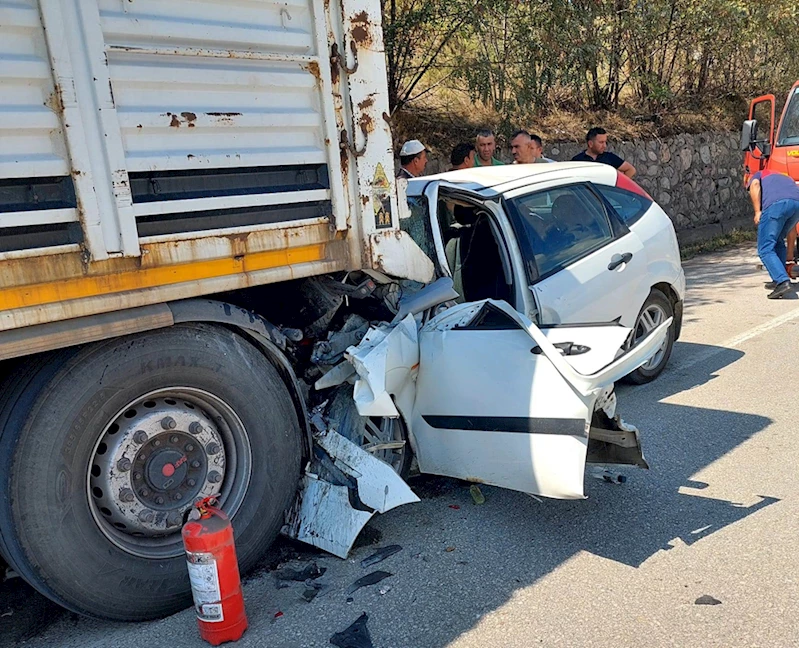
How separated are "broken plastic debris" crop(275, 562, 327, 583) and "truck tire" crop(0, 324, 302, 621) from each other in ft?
0.44

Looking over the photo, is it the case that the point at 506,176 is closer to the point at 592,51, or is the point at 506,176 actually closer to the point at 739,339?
the point at 739,339

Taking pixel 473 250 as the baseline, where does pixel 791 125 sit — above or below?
above

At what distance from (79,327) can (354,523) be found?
1.48m

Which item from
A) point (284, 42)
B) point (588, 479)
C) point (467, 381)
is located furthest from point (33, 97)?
point (588, 479)

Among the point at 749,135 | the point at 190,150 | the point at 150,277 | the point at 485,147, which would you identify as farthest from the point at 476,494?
the point at 749,135

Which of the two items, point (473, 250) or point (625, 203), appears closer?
point (473, 250)

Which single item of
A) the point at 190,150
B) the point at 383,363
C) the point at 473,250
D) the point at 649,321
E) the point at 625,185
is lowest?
the point at 649,321

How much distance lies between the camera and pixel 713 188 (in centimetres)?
1470

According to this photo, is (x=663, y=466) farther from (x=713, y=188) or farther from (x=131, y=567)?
(x=713, y=188)

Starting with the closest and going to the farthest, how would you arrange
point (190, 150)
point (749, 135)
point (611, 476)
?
point (190, 150), point (611, 476), point (749, 135)

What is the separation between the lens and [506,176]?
505 cm

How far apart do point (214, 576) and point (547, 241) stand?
2945mm

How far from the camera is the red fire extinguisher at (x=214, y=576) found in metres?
2.88

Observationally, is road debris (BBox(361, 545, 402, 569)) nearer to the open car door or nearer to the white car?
the open car door
